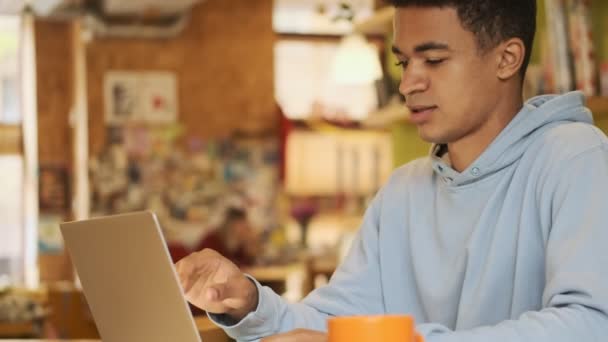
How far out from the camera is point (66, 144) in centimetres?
1012

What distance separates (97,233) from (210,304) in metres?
0.26

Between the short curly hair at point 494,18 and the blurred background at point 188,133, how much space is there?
539cm

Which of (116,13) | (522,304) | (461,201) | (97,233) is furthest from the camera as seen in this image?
(116,13)

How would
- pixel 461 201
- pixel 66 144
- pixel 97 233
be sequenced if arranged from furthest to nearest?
1. pixel 66 144
2. pixel 461 201
3. pixel 97 233

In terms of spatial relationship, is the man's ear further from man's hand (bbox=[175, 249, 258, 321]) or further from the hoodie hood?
man's hand (bbox=[175, 249, 258, 321])

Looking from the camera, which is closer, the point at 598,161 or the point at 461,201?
the point at 598,161

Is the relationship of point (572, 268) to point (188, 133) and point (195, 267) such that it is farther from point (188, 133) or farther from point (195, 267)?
point (188, 133)

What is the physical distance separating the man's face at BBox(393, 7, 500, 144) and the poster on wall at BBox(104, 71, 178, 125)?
25.0 ft

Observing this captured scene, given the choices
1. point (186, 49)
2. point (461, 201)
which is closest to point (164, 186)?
point (186, 49)

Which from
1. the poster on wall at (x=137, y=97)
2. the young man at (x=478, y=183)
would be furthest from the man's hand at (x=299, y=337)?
the poster on wall at (x=137, y=97)

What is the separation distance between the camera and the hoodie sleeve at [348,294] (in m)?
1.74

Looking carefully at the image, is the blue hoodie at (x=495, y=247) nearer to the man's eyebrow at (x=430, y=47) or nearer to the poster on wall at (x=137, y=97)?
the man's eyebrow at (x=430, y=47)

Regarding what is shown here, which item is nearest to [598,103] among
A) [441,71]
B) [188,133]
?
[441,71]

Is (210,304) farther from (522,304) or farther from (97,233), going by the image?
(522,304)
